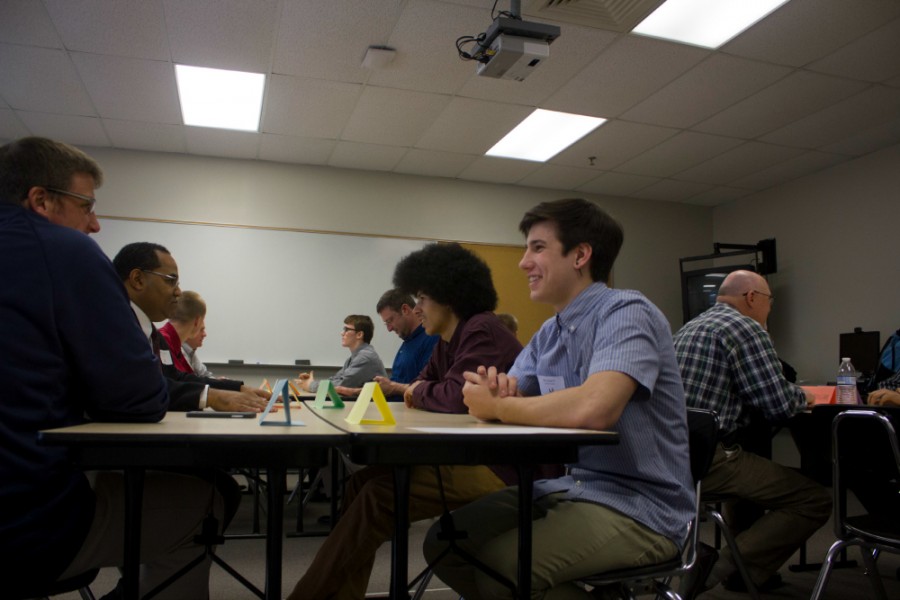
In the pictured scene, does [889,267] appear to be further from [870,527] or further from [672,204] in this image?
[870,527]

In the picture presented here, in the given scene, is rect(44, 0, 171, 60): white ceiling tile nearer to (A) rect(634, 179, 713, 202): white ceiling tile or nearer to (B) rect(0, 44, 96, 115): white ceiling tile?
(B) rect(0, 44, 96, 115): white ceiling tile

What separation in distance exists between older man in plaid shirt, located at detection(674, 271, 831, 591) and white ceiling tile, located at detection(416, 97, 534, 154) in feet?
9.23

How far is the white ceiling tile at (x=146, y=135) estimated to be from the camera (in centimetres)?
549

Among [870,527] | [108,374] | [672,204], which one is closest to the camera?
[108,374]

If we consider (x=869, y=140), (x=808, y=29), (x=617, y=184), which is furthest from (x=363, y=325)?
(x=869, y=140)

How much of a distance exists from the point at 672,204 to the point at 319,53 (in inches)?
186

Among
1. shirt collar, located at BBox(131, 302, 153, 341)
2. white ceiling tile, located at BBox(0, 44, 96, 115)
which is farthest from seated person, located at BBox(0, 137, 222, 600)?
white ceiling tile, located at BBox(0, 44, 96, 115)

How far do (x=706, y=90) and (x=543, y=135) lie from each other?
1408 mm

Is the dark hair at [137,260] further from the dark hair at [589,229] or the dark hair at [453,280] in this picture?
the dark hair at [589,229]

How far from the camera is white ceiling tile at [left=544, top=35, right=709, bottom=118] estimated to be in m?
4.13

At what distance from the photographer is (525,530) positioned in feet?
4.36

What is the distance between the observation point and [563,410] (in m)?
1.38

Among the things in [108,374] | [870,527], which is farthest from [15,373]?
[870,527]

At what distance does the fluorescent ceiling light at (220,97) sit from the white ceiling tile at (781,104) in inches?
133
